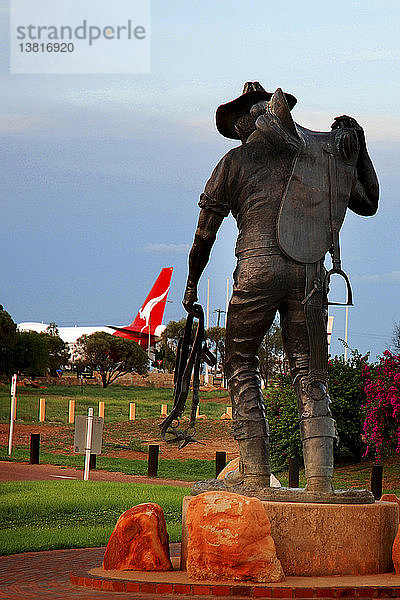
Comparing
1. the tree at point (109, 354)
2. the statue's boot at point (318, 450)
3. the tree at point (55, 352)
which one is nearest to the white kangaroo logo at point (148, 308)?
the tree at point (55, 352)

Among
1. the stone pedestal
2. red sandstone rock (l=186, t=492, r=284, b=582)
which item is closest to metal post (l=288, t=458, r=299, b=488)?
the stone pedestal

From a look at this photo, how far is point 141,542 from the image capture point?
21.9 ft

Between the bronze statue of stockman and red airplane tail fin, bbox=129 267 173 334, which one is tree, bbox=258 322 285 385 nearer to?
red airplane tail fin, bbox=129 267 173 334

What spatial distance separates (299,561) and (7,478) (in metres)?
13.6

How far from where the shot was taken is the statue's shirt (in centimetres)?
711

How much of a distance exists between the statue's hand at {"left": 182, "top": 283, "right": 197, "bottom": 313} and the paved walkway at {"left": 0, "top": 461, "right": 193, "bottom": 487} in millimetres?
12137

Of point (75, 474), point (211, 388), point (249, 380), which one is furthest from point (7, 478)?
point (211, 388)

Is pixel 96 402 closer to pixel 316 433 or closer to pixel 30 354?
pixel 30 354

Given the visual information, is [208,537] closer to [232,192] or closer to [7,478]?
[232,192]

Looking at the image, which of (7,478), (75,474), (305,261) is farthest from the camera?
(75,474)

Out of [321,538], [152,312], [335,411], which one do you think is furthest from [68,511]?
[152,312]

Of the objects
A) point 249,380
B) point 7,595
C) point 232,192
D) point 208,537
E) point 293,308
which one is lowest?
point 7,595

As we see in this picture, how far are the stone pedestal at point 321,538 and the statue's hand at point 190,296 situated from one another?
1823mm

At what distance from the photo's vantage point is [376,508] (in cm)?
676
